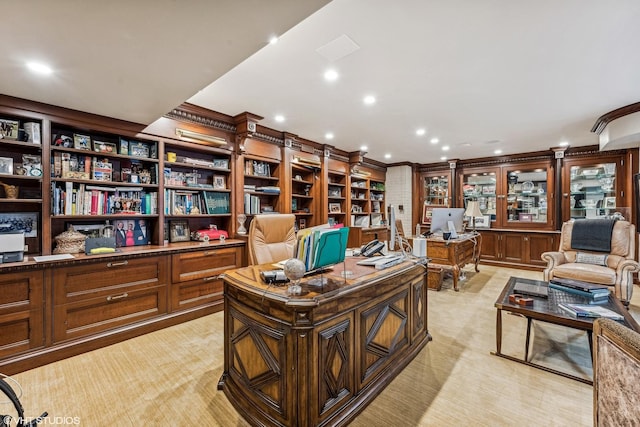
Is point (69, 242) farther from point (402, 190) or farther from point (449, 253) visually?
point (402, 190)

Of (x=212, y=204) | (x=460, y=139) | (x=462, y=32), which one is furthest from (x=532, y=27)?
(x=212, y=204)

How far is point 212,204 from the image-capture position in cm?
371

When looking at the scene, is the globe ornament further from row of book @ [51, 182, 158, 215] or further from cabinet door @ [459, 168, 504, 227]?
cabinet door @ [459, 168, 504, 227]

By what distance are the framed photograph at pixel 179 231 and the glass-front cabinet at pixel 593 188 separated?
23.1 ft

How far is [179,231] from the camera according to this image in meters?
3.53

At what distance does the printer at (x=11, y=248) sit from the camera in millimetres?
2184

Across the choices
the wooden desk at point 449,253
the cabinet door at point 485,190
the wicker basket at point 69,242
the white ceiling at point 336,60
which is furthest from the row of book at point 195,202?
the cabinet door at point 485,190

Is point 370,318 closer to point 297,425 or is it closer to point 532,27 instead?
point 297,425

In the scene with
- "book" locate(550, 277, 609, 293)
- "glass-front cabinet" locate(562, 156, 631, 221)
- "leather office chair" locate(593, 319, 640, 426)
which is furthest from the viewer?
"glass-front cabinet" locate(562, 156, 631, 221)

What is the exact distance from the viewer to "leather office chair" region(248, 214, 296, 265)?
2.44 meters

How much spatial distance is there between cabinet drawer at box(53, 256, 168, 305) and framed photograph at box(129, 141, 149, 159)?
1.21 m

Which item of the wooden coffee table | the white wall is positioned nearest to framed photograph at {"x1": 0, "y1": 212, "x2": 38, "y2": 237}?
the wooden coffee table

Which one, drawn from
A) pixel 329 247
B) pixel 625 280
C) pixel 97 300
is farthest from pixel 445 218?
pixel 97 300

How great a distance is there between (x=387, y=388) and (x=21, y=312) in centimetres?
292
